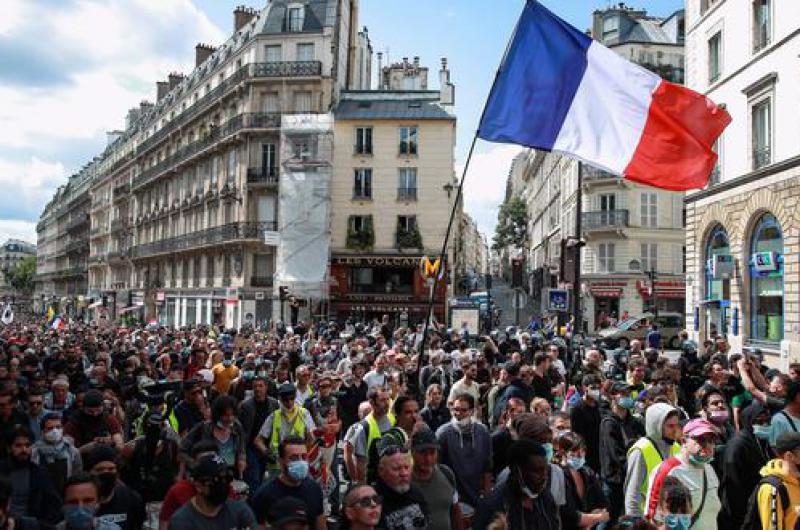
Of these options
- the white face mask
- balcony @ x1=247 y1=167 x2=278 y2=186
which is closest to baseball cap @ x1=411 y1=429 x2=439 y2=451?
the white face mask

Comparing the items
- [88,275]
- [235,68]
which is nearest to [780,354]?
[235,68]

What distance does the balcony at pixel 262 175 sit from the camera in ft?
129

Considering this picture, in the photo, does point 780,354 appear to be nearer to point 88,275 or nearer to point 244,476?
point 244,476

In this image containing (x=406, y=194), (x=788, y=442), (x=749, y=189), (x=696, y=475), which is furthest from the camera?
(x=406, y=194)

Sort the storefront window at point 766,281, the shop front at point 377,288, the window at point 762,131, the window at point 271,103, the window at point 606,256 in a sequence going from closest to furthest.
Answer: the storefront window at point 766,281
the window at point 762,131
the shop front at point 377,288
the window at point 271,103
the window at point 606,256

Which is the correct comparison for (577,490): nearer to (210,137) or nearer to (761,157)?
(761,157)

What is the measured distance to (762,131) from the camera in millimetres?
21406

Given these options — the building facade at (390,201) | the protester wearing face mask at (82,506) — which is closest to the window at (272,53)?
the building facade at (390,201)

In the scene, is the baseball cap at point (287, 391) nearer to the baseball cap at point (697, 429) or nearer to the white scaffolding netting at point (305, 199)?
the baseball cap at point (697, 429)

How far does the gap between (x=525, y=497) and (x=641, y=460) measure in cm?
134

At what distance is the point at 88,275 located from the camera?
75938 millimetres

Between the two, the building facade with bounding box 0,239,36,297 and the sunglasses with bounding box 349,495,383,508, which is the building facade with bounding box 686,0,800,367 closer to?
the sunglasses with bounding box 349,495,383,508

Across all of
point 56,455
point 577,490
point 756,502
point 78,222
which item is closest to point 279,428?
point 56,455

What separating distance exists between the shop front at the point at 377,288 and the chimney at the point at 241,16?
18718 mm
